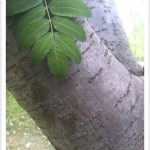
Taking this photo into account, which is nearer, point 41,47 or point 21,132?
point 41,47

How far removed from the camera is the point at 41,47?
1.85ft

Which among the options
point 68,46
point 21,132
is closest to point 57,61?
point 68,46

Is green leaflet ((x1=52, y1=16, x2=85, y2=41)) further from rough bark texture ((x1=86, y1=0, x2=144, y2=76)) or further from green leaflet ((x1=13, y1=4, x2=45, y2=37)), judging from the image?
rough bark texture ((x1=86, y1=0, x2=144, y2=76))

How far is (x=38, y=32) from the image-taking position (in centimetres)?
57

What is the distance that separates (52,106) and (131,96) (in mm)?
158

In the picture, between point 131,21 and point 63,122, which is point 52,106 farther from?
point 131,21

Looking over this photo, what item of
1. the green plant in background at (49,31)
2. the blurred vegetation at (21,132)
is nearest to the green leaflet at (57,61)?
the green plant in background at (49,31)

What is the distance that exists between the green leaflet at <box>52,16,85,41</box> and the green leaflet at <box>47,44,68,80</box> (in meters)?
0.03

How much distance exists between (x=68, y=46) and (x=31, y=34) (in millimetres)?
70

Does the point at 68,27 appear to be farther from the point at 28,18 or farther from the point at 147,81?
the point at 147,81

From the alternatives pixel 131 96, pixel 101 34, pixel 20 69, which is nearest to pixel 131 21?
pixel 101 34

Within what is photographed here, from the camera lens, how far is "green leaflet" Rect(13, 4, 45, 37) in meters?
0.57

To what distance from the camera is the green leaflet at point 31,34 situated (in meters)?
0.57

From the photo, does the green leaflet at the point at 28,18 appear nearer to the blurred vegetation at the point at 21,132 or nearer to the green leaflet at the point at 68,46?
the green leaflet at the point at 68,46
